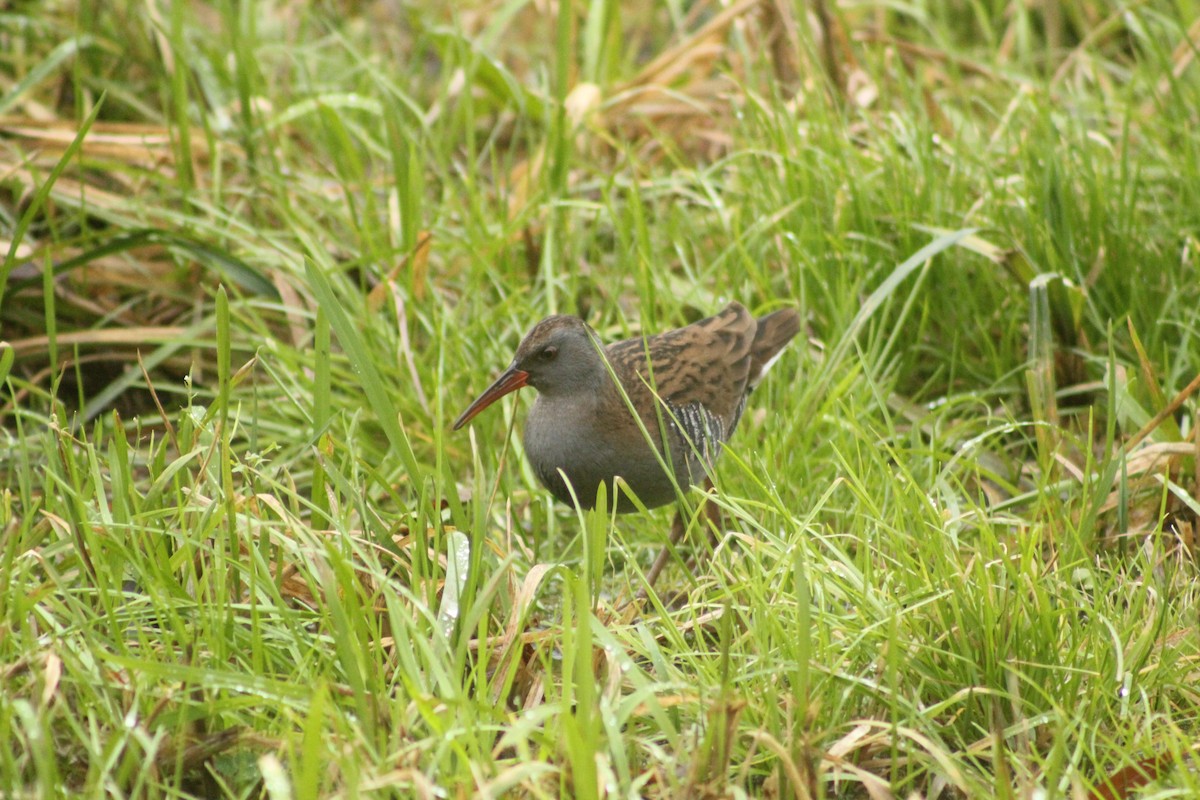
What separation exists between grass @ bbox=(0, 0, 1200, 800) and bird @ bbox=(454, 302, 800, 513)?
0.51 feet

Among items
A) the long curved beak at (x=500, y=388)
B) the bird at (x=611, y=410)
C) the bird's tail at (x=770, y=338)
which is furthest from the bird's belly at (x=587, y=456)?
the bird's tail at (x=770, y=338)

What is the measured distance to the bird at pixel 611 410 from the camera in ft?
12.2

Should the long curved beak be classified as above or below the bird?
above

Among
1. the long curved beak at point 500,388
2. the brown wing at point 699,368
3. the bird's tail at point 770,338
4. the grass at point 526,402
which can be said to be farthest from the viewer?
the bird's tail at point 770,338

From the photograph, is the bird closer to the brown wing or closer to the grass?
the brown wing

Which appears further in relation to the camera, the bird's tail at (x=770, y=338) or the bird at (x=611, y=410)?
the bird's tail at (x=770, y=338)

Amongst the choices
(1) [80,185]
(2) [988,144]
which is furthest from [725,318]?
(1) [80,185]

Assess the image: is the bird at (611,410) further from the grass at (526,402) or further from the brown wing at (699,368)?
the grass at (526,402)

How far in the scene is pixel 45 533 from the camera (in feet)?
9.96

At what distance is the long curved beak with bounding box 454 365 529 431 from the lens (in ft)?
12.0

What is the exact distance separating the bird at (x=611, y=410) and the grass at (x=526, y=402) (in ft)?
0.51

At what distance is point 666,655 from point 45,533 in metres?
1.30

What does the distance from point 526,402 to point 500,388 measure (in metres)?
0.65

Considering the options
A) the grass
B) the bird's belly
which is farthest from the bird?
the grass
